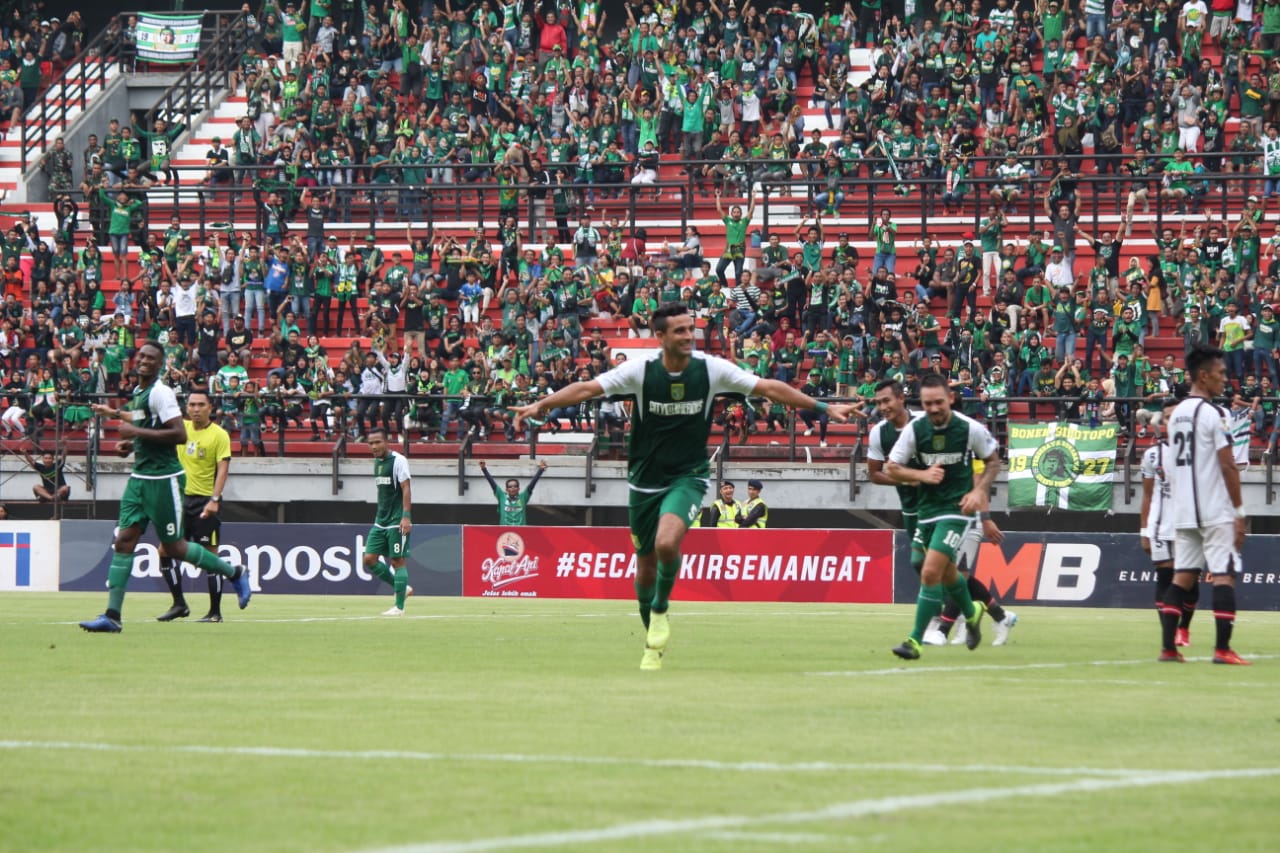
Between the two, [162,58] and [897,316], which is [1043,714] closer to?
[897,316]

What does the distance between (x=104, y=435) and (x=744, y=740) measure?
102ft

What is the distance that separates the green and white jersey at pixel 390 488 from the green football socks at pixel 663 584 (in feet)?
34.3

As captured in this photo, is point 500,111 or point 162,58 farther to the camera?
point 162,58

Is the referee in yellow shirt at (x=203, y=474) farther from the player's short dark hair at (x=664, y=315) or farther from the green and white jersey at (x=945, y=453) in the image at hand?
the green and white jersey at (x=945, y=453)

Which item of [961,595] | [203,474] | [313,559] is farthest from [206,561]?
[313,559]

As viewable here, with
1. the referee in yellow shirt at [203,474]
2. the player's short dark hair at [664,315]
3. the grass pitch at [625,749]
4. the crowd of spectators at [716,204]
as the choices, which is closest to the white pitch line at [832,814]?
the grass pitch at [625,749]

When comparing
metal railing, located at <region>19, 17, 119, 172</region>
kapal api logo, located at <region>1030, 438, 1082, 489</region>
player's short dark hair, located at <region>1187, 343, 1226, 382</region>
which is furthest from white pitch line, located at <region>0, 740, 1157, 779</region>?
metal railing, located at <region>19, 17, 119, 172</region>

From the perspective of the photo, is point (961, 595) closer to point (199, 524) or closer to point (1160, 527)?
point (1160, 527)

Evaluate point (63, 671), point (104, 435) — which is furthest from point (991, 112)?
point (63, 671)

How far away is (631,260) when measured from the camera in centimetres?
3906

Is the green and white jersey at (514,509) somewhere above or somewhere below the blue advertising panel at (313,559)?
above

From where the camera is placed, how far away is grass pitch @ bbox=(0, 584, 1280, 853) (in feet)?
20.4

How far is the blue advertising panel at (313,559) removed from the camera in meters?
32.8

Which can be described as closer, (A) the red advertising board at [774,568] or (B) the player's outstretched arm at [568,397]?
(B) the player's outstretched arm at [568,397]
